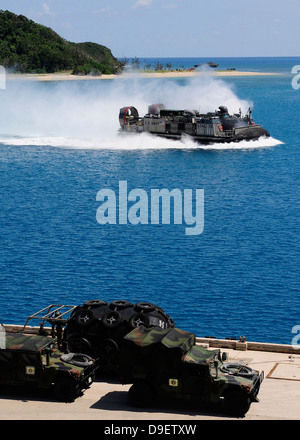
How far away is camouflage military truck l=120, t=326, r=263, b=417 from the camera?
2181cm

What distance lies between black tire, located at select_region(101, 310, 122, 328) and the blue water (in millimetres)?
12360

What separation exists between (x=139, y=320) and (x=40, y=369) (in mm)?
3954

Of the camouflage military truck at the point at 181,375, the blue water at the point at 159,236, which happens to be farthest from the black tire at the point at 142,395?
the blue water at the point at 159,236

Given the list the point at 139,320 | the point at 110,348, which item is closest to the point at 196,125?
the point at 139,320

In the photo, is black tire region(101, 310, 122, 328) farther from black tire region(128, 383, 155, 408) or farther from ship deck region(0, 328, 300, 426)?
black tire region(128, 383, 155, 408)

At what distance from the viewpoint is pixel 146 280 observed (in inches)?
1783

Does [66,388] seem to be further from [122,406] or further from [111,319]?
[111,319]

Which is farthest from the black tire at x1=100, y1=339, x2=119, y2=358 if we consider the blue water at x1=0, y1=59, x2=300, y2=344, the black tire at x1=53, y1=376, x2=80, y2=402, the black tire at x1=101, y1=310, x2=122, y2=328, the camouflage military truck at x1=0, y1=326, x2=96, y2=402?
the blue water at x1=0, y1=59, x2=300, y2=344

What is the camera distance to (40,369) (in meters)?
22.8

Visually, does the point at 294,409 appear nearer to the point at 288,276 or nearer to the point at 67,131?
the point at 288,276

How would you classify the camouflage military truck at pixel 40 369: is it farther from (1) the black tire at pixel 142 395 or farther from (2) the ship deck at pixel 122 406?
(1) the black tire at pixel 142 395

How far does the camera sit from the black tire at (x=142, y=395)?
74.1 feet

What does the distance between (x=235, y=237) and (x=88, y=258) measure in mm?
12152

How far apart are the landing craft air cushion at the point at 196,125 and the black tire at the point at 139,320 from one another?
7390cm
